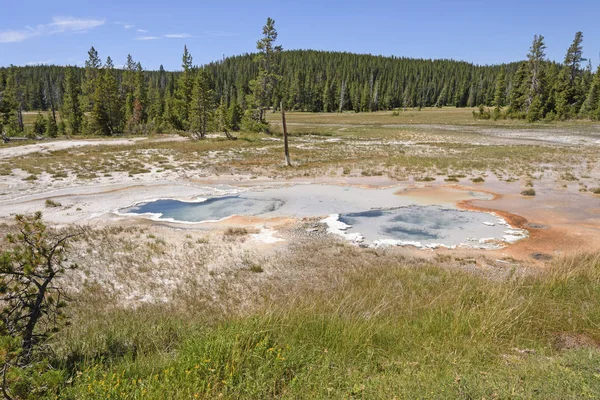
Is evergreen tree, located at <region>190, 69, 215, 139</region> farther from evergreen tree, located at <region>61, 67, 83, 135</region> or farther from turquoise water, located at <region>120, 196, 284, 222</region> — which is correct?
turquoise water, located at <region>120, 196, 284, 222</region>

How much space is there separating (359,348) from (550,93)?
9842 centimetres

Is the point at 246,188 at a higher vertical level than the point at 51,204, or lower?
higher

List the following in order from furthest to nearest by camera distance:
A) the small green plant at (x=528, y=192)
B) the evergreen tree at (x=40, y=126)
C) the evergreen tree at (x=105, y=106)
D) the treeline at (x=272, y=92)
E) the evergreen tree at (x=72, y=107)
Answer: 1. the evergreen tree at (x=72, y=107)
2. the evergreen tree at (x=40, y=126)
3. the evergreen tree at (x=105, y=106)
4. the treeline at (x=272, y=92)
5. the small green plant at (x=528, y=192)

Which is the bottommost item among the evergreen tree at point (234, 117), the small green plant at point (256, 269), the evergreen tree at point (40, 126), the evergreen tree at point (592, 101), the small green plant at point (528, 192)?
the small green plant at point (256, 269)

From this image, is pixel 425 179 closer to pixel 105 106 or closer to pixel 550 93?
pixel 105 106

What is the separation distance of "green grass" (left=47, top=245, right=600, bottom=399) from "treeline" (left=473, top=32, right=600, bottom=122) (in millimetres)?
85036

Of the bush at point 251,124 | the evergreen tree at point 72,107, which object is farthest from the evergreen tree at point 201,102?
the evergreen tree at point 72,107

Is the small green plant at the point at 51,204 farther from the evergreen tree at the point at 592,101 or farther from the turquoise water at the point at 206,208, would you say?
the evergreen tree at the point at 592,101

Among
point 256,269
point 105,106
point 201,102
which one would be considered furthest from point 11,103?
point 256,269

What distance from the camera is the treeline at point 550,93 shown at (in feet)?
255

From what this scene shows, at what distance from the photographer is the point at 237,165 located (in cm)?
3288

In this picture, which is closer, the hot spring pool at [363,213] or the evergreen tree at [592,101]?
the hot spring pool at [363,213]

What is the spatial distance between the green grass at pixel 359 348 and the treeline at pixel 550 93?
8504 centimetres

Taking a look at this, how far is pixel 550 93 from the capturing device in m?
81.8
